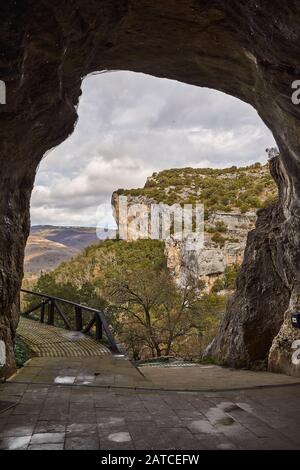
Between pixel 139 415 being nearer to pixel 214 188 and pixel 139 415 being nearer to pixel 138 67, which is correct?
pixel 138 67

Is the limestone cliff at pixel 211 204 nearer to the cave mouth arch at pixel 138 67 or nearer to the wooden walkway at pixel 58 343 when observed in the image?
the wooden walkway at pixel 58 343

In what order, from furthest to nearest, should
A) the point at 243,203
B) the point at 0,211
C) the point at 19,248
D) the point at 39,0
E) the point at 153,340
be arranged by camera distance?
the point at 243,203 < the point at 153,340 < the point at 19,248 < the point at 0,211 < the point at 39,0

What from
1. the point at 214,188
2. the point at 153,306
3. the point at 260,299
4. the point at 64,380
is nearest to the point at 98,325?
the point at 64,380

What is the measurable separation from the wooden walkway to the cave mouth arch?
6.25ft

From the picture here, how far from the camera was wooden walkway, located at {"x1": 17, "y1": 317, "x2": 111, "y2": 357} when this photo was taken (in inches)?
416

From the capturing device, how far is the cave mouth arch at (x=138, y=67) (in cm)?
512

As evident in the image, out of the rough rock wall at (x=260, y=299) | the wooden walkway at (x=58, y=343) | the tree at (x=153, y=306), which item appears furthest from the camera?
the tree at (x=153, y=306)

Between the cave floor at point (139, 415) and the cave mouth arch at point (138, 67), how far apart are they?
81.4 inches

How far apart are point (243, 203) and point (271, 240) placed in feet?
140

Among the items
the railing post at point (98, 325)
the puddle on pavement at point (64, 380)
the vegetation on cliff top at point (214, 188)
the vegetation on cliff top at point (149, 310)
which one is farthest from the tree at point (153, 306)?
the vegetation on cliff top at point (214, 188)

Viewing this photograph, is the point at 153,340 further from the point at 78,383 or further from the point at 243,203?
the point at 243,203

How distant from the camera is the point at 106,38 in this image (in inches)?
275

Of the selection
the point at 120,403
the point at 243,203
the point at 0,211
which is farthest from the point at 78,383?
the point at 243,203

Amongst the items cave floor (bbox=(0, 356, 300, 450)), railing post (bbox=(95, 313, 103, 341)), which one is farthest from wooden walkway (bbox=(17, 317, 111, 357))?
cave floor (bbox=(0, 356, 300, 450))
